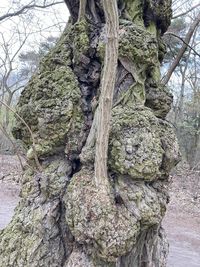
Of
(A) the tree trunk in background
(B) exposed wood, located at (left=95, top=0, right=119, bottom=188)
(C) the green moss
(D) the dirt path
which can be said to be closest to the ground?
(D) the dirt path

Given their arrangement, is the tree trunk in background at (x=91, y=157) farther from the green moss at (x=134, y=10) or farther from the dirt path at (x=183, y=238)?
the dirt path at (x=183, y=238)

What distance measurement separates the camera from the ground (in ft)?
16.6

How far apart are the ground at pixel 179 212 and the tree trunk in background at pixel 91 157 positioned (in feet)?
9.57

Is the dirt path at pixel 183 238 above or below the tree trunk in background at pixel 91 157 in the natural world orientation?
below

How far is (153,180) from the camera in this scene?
2053 millimetres

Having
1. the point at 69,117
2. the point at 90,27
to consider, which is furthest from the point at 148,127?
the point at 90,27

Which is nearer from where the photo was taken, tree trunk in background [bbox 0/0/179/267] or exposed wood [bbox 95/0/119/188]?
exposed wood [bbox 95/0/119/188]

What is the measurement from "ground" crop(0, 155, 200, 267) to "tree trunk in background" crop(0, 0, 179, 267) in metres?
2.92

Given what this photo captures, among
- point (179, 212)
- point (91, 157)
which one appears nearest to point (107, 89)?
point (91, 157)

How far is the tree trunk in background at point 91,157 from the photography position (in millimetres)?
1896

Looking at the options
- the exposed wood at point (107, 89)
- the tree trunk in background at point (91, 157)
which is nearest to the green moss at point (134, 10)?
the tree trunk in background at point (91, 157)

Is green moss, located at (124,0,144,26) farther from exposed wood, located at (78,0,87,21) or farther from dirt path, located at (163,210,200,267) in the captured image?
dirt path, located at (163,210,200,267)

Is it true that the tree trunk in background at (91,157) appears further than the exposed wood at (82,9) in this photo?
No

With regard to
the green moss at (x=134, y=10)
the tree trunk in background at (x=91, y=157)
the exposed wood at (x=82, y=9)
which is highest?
the green moss at (x=134, y=10)
